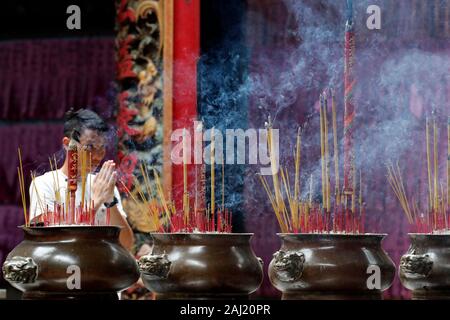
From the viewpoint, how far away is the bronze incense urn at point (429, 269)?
226 cm

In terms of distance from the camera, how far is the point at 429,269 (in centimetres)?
227

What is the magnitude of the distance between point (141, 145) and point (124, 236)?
1.30m

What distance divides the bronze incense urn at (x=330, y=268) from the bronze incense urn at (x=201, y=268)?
8cm

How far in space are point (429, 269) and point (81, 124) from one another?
98 centimetres

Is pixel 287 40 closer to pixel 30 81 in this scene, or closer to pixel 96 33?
pixel 96 33

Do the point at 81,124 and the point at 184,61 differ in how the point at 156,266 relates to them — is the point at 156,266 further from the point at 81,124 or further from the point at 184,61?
the point at 184,61

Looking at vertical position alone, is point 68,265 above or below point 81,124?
below

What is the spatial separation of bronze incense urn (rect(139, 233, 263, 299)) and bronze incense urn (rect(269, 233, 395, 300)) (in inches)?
3.1

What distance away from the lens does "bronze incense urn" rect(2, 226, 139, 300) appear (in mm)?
2098

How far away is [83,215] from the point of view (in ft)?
7.45

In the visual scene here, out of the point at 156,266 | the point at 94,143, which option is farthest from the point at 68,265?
the point at 94,143

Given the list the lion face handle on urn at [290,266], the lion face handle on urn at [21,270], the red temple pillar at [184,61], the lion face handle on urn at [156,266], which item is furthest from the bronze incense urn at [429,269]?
the red temple pillar at [184,61]

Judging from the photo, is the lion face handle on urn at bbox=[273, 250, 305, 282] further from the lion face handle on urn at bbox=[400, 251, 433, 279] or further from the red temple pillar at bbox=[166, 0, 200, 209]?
the red temple pillar at bbox=[166, 0, 200, 209]
